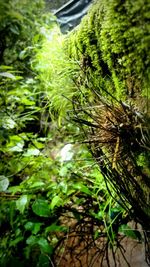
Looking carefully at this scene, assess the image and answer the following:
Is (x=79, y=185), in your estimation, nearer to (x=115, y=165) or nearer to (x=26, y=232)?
(x=26, y=232)

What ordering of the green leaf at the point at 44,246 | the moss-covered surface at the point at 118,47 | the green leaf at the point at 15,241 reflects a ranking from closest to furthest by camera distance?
the moss-covered surface at the point at 118,47
the green leaf at the point at 44,246
the green leaf at the point at 15,241

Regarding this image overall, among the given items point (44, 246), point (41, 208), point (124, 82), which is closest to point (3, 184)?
point (41, 208)

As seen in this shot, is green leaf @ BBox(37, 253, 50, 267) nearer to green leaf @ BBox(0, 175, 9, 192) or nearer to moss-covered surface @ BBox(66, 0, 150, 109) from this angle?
green leaf @ BBox(0, 175, 9, 192)

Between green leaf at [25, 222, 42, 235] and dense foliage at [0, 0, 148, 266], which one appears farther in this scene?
green leaf at [25, 222, 42, 235]

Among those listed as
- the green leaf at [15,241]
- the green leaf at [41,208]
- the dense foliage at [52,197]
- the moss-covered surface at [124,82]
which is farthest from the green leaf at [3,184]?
the moss-covered surface at [124,82]

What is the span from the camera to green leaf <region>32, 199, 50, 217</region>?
4.00ft

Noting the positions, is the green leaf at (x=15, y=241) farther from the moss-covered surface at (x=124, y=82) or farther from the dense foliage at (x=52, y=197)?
the moss-covered surface at (x=124, y=82)

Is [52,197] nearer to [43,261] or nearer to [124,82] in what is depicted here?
[43,261]

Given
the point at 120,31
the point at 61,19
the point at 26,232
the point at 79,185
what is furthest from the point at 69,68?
the point at 61,19

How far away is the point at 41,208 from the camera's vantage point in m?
1.24

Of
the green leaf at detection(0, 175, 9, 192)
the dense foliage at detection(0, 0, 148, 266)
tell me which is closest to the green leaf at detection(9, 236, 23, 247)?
the dense foliage at detection(0, 0, 148, 266)

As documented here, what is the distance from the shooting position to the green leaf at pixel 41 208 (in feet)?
4.00

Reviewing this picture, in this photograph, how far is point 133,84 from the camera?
2.42ft

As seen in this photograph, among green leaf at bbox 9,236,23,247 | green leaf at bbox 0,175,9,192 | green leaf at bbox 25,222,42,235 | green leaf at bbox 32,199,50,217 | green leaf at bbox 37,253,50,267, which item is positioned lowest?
green leaf at bbox 37,253,50,267
